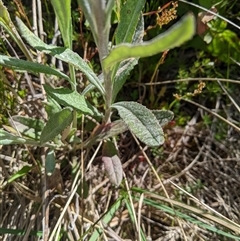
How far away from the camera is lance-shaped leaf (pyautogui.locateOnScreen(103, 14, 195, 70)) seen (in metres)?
0.68

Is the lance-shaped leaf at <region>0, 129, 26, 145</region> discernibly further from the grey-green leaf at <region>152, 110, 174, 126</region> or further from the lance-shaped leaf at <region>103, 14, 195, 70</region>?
the lance-shaped leaf at <region>103, 14, 195, 70</region>

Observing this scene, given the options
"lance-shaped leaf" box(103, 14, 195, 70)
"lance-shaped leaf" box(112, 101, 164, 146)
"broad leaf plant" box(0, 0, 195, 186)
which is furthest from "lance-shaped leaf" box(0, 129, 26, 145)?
"lance-shaped leaf" box(103, 14, 195, 70)

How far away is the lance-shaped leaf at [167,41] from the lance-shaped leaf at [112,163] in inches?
24.1

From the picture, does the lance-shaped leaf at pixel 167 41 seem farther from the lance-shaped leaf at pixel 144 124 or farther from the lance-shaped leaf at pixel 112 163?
the lance-shaped leaf at pixel 112 163

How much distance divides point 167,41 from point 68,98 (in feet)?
1.78

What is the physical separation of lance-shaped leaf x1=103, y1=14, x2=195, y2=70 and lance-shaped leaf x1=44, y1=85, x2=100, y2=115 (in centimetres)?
34

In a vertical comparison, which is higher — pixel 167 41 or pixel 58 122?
pixel 167 41

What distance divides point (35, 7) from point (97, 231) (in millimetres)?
823

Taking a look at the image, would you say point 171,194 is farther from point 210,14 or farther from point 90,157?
point 210,14

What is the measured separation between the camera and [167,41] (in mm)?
727

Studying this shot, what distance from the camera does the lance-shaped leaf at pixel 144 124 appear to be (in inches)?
45.0

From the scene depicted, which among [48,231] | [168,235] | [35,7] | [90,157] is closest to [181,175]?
[168,235]

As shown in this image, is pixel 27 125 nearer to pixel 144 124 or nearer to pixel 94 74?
pixel 94 74

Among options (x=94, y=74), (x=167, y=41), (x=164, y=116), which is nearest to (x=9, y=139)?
(x=94, y=74)
